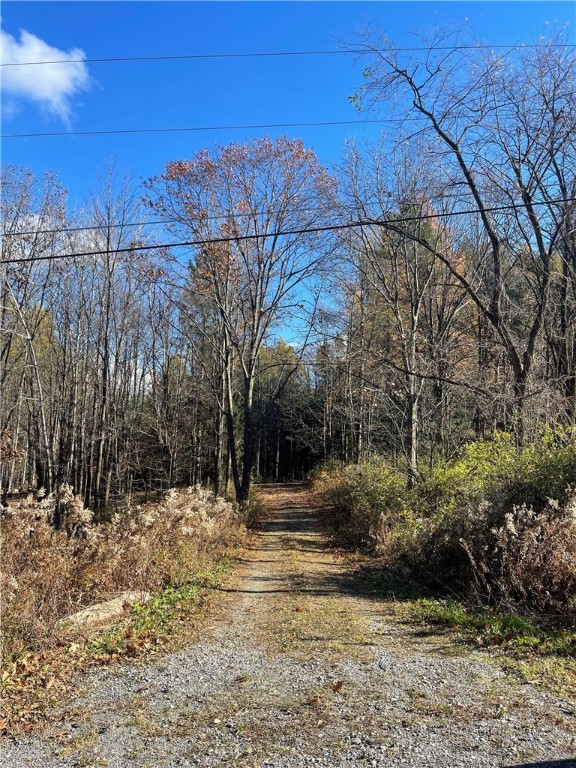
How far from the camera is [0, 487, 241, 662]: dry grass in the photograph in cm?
565

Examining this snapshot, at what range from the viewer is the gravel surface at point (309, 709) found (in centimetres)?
345

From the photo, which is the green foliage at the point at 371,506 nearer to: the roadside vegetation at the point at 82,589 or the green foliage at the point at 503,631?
the roadside vegetation at the point at 82,589

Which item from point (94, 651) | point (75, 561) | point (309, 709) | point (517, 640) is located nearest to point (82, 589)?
point (75, 561)

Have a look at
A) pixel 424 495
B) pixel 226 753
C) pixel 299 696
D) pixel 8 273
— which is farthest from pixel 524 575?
pixel 8 273

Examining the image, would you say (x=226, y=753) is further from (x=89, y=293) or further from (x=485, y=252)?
(x=89, y=293)

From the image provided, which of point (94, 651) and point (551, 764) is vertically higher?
point (551, 764)

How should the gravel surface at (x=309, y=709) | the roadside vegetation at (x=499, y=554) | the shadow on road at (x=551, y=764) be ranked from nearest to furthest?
1. the shadow on road at (x=551, y=764)
2. the gravel surface at (x=309, y=709)
3. the roadside vegetation at (x=499, y=554)

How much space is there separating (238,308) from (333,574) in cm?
1245

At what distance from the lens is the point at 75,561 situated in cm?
711

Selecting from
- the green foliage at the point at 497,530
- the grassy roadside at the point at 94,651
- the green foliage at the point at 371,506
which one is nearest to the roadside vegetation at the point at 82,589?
the grassy roadside at the point at 94,651

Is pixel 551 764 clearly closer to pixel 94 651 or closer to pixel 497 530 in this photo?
pixel 94 651

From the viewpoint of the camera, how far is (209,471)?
110ft

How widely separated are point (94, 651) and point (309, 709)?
270 centimetres

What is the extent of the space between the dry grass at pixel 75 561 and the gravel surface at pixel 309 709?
109 centimetres
